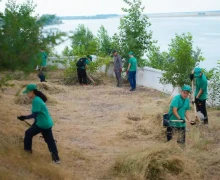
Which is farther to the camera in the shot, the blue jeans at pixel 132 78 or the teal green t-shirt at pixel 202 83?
the blue jeans at pixel 132 78

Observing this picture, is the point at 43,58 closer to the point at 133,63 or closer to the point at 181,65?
the point at 181,65

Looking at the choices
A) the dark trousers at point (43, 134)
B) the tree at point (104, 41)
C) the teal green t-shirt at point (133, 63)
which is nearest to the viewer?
the dark trousers at point (43, 134)

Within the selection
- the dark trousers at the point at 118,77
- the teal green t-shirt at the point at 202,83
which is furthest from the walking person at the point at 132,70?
the teal green t-shirt at the point at 202,83

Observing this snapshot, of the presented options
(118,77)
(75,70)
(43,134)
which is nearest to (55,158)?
(43,134)

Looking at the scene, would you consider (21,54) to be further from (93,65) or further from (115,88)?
(93,65)

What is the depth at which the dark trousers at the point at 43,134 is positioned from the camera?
8.41 m

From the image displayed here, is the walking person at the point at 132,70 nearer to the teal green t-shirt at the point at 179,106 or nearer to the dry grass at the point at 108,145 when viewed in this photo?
the dry grass at the point at 108,145

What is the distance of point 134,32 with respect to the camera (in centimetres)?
1936

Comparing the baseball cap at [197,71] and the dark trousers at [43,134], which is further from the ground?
the baseball cap at [197,71]

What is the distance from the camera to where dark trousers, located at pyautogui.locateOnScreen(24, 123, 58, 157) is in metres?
8.41

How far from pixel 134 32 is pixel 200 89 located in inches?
324

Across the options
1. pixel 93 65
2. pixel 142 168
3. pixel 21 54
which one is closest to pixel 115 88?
pixel 93 65

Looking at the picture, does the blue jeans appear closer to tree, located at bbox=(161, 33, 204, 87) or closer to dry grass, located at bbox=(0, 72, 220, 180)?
dry grass, located at bbox=(0, 72, 220, 180)

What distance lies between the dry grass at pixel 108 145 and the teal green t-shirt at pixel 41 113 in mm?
654
